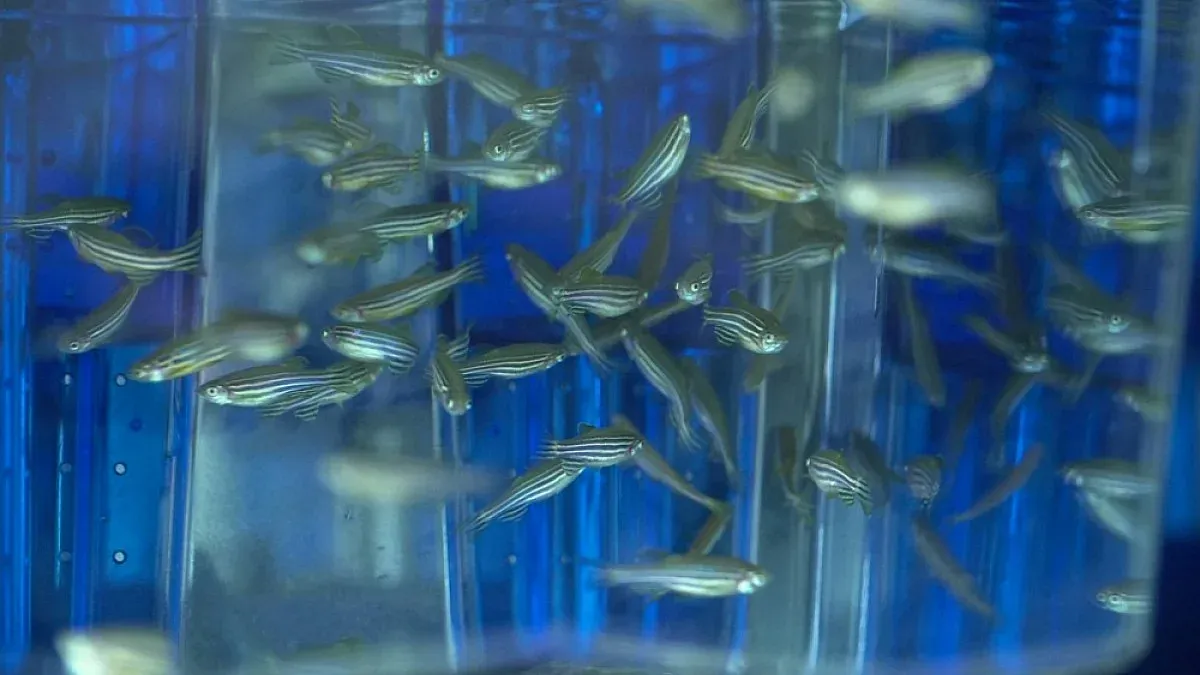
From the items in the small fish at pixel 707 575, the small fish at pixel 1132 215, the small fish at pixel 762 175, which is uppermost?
the small fish at pixel 762 175

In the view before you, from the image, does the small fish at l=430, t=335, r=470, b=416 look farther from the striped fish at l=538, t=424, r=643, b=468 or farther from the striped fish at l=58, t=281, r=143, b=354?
the striped fish at l=58, t=281, r=143, b=354

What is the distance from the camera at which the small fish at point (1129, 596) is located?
128 inches

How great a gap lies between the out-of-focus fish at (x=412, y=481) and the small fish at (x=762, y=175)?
64.0 inches

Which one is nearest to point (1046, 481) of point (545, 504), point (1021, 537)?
point (1021, 537)

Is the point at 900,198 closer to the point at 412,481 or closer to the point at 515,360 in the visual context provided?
the point at 515,360

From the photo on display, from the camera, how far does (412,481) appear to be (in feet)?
11.5

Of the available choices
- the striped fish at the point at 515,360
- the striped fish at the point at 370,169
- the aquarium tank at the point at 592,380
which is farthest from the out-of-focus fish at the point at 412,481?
the striped fish at the point at 370,169

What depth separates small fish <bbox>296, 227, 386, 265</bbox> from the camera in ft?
10.9

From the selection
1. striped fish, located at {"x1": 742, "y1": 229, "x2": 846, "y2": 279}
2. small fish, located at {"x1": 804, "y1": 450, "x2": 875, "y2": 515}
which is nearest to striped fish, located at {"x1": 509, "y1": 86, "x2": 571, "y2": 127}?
striped fish, located at {"x1": 742, "y1": 229, "x2": 846, "y2": 279}

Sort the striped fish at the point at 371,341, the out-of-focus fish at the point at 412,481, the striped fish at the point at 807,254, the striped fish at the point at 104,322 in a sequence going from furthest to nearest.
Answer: the out-of-focus fish at the point at 412,481, the striped fish at the point at 807,254, the striped fish at the point at 104,322, the striped fish at the point at 371,341

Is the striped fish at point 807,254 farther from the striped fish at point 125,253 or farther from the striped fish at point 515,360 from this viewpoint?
the striped fish at point 125,253

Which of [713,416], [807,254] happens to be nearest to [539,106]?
[807,254]

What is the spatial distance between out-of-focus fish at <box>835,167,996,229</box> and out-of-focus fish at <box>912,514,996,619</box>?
1189mm

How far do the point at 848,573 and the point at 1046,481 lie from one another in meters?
0.90
